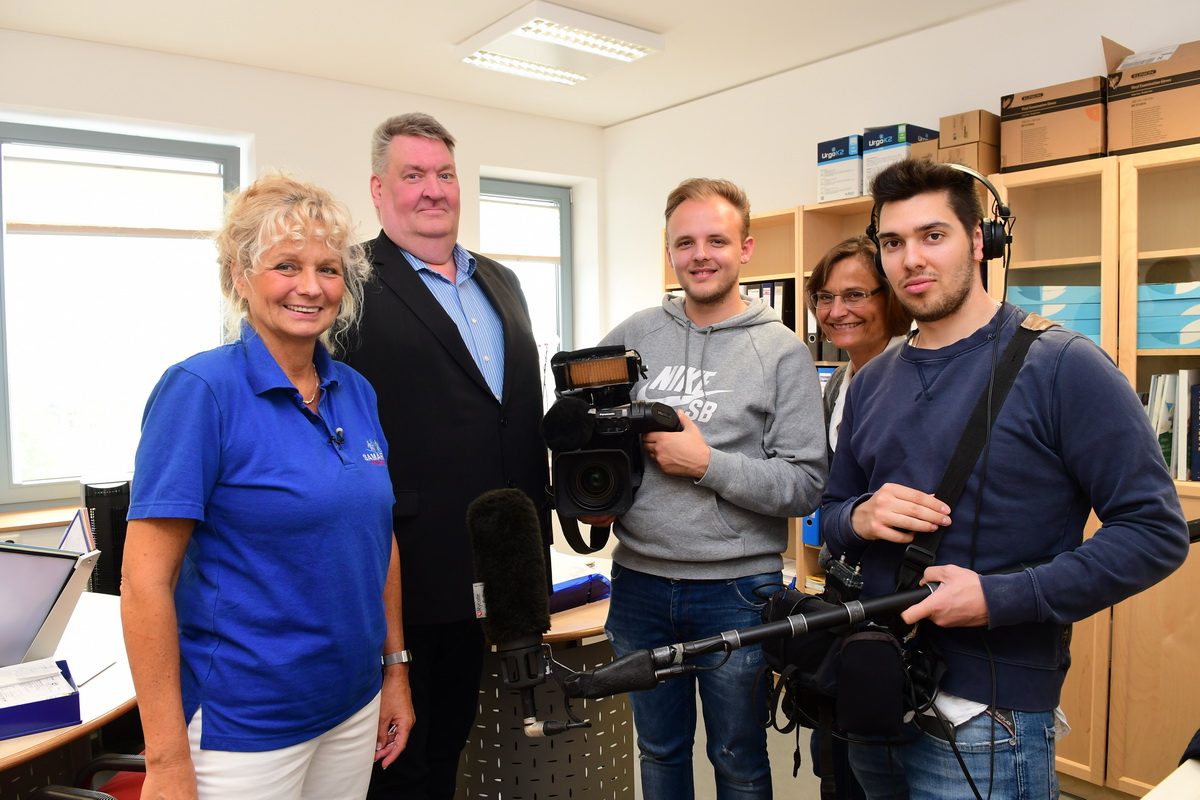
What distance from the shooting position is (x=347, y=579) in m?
1.32

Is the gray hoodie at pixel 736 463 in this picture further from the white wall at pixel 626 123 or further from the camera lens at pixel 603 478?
the white wall at pixel 626 123

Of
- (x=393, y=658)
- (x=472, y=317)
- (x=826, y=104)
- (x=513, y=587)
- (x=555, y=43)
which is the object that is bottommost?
(x=393, y=658)

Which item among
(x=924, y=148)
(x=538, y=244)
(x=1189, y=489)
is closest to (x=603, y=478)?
(x=1189, y=489)

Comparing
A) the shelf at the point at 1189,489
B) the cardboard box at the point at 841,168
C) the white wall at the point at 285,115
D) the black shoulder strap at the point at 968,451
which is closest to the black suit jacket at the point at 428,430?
the black shoulder strap at the point at 968,451

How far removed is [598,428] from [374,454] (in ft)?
1.34

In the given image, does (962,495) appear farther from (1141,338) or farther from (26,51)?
(26,51)

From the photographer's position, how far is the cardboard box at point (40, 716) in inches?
62.2

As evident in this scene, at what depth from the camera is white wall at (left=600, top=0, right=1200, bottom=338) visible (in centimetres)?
337

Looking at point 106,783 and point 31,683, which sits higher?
point 31,683

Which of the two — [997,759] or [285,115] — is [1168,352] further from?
[285,115]

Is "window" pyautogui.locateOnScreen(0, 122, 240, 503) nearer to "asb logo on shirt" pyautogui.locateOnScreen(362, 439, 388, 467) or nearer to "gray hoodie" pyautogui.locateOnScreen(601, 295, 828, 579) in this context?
"asb logo on shirt" pyautogui.locateOnScreen(362, 439, 388, 467)

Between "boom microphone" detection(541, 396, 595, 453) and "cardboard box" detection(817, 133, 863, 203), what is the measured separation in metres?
2.71

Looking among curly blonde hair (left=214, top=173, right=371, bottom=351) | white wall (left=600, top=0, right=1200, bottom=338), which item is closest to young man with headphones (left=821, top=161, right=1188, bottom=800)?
curly blonde hair (left=214, top=173, right=371, bottom=351)

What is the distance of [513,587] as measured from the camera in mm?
1015
